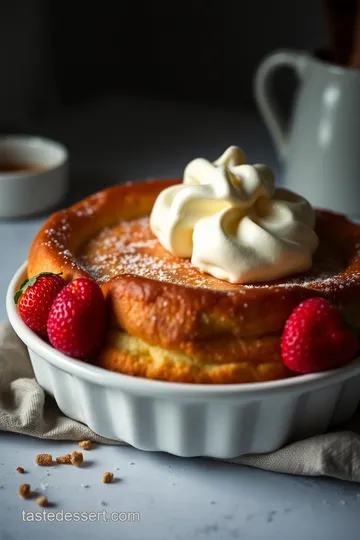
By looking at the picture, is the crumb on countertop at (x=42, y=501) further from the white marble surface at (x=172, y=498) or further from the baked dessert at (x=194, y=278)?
the baked dessert at (x=194, y=278)

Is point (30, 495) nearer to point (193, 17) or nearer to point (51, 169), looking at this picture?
point (51, 169)

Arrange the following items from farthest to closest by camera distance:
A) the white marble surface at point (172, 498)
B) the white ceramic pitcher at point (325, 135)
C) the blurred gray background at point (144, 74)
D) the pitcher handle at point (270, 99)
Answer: the blurred gray background at point (144, 74), the pitcher handle at point (270, 99), the white ceramic pitcher at point (325, 135), the white marble surface at point (172, 498)

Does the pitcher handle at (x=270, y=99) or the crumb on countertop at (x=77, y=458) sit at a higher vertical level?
the pitcher handle at (x=270, y=99)

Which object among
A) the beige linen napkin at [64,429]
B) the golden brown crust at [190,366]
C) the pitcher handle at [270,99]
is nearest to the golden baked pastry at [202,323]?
the golden brown crust at [190,366]

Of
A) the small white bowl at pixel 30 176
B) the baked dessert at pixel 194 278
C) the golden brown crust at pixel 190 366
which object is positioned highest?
the baked dessert at pixel 194 278

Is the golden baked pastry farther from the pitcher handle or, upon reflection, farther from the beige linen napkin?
the pitcher handle

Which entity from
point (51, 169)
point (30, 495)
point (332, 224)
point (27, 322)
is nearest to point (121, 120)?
point (51, 169)

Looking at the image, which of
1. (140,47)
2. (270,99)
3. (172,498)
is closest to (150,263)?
(172,498)

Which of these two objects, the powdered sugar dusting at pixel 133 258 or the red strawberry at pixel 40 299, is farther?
the powdered sugar dusting at pixel 133 258
